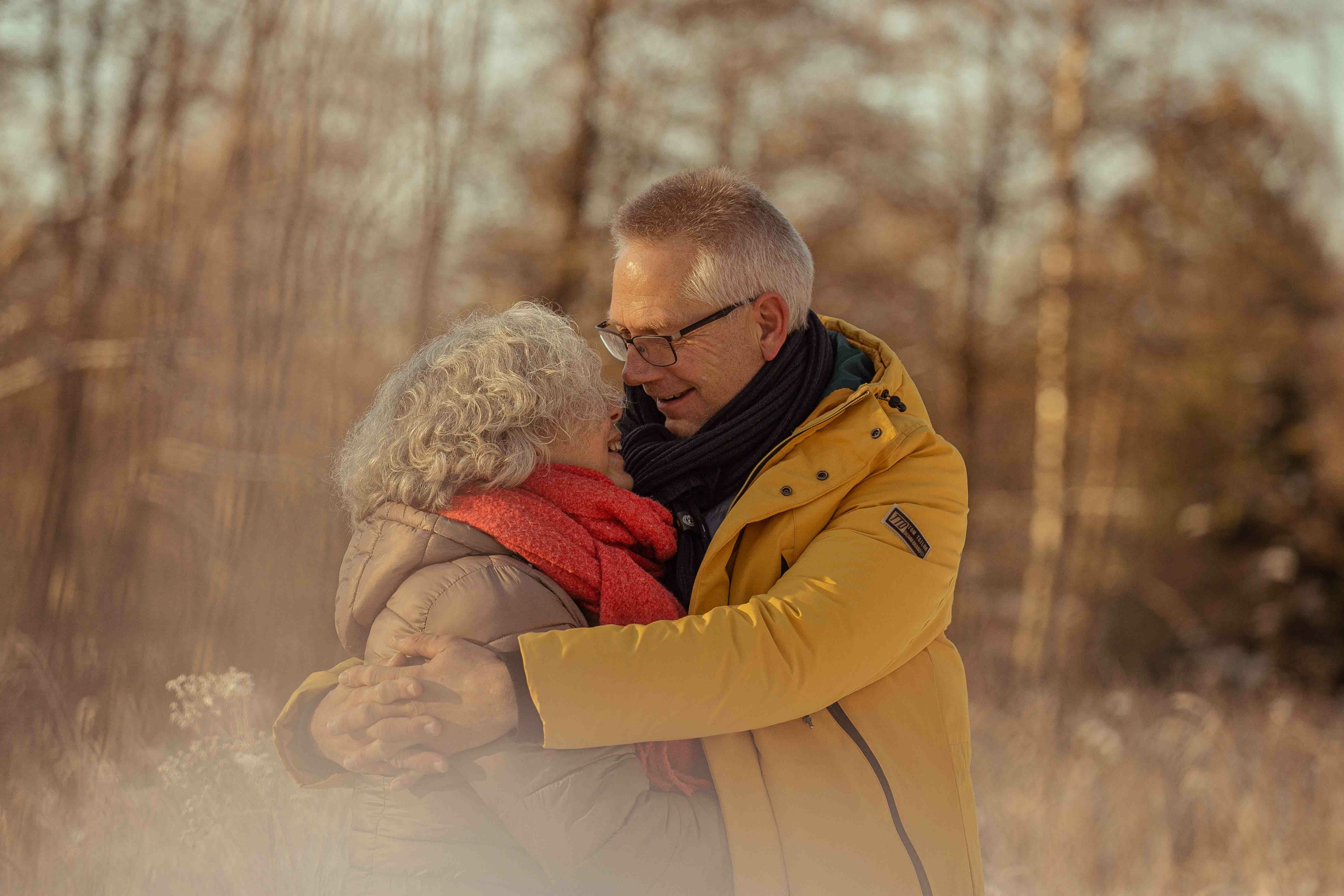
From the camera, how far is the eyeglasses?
8.06 feet

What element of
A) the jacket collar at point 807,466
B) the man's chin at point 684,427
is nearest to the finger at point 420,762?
the jacket collar at point 807,466

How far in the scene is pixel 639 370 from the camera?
254 centimetres

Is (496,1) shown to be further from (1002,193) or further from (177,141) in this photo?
(1002,193)

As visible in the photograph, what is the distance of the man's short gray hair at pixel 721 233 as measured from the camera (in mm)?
2436

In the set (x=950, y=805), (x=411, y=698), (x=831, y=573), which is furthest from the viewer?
(x=950, y=805)

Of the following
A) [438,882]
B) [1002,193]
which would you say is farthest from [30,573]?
[1002,193]

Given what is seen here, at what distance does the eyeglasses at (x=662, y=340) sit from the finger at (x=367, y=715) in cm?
101

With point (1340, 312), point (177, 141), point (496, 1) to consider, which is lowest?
point (1340, 312)

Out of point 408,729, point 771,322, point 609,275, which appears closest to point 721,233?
point 771,322

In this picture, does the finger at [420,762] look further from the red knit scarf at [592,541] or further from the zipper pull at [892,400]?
the zipper pull at [892,400]

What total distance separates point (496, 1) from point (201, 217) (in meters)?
2.09

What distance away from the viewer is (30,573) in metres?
4.26

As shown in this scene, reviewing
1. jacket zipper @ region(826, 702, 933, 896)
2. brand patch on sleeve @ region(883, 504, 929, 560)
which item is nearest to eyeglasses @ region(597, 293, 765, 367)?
brand patch on sleeve @ region(883, 504, 929, 560)

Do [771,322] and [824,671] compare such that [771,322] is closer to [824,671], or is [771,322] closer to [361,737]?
[824,671]
